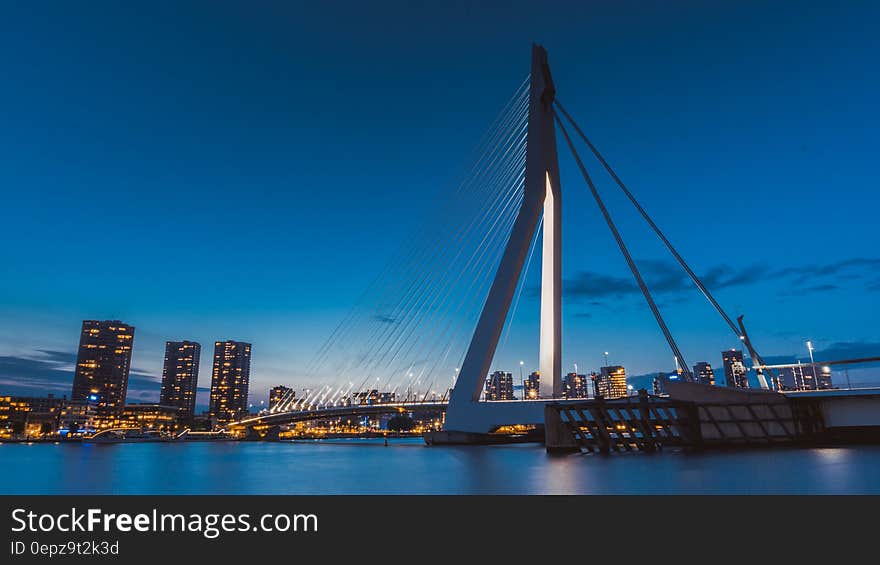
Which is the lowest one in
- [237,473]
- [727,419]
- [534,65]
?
[237,473]

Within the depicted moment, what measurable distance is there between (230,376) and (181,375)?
21.9m

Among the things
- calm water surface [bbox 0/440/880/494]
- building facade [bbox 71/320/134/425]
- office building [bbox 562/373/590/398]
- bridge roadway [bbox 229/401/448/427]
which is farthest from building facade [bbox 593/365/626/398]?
building facade [bbox 71/320/134/425]

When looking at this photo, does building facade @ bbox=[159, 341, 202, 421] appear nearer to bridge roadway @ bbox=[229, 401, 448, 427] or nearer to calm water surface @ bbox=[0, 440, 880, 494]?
bridge roadway @ bbox=[229, 401, 448, 427]

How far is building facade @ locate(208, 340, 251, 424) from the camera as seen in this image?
16338 centimetres

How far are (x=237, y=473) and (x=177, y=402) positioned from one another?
17139 centimetres

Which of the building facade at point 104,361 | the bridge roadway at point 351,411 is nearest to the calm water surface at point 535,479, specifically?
the bridge roadway at point 351,411

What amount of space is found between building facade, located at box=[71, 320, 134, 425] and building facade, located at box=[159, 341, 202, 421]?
25339mm

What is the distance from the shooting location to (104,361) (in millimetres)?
145875

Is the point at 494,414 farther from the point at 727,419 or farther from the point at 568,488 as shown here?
the point at 568,488

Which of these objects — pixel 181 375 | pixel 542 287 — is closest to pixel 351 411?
pixel 542 287

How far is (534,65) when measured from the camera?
3728cm

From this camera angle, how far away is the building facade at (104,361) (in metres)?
142
